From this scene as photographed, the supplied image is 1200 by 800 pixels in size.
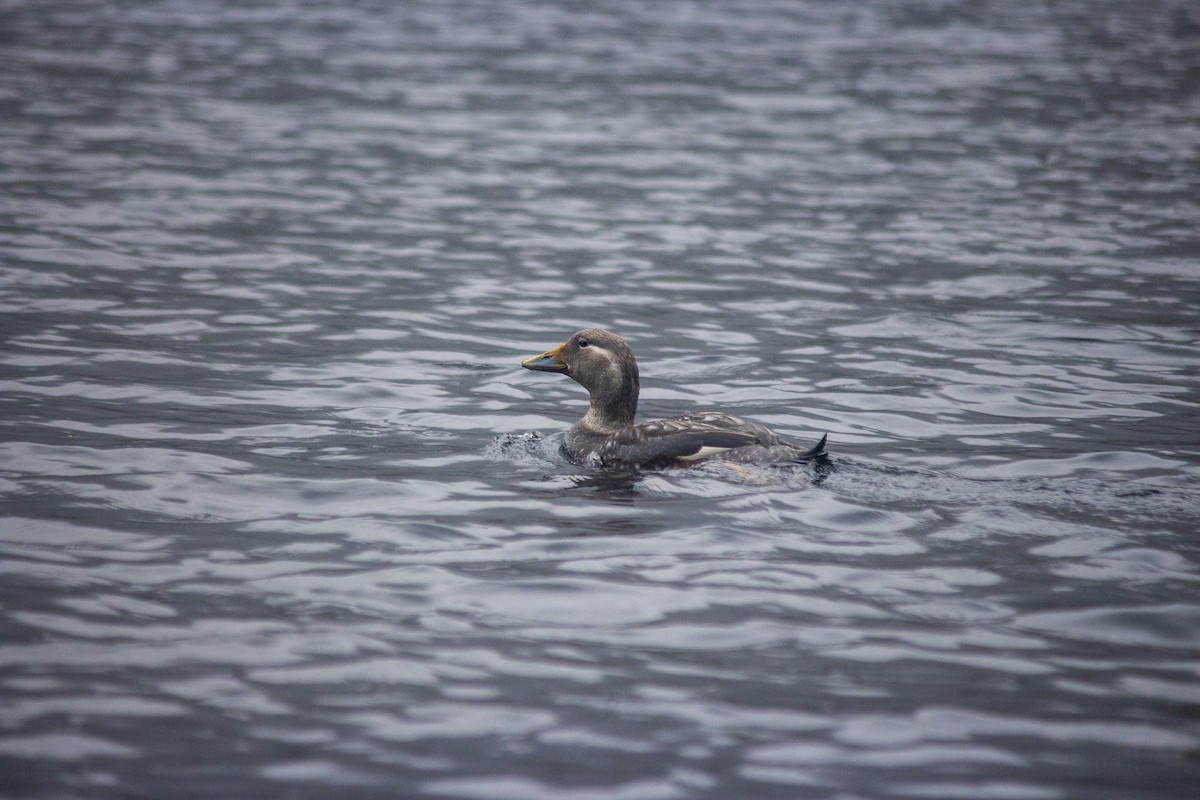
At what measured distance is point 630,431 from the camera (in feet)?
33.3

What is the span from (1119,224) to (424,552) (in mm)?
14541

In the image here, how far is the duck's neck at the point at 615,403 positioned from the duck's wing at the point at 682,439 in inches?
21.9

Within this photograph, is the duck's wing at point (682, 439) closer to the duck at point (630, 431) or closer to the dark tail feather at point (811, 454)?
the duck at point (630, 431)

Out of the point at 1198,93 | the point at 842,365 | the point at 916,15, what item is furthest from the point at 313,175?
the point at 916,15

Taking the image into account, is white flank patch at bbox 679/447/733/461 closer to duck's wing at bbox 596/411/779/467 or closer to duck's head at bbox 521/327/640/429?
duck's wing at bbox 596/411/779/467

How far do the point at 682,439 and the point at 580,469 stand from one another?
877mm

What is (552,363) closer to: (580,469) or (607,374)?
(607,374)

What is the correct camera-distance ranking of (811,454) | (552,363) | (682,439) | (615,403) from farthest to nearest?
(552,363)
(615,403)
(682,439)
(811,454)

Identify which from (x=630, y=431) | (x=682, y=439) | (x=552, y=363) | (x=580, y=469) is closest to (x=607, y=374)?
(x=552, y=363)

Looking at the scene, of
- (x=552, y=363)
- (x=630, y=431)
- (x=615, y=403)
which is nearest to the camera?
(x=630, y=431)

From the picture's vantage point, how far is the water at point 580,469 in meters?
6.15

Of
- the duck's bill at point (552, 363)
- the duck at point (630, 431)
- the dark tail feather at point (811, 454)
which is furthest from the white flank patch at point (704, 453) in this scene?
the duck's bill at point (552, 363)

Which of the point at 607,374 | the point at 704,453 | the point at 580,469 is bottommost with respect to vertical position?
the point at 580,469

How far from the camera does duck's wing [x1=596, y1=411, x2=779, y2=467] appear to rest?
31.7ft
